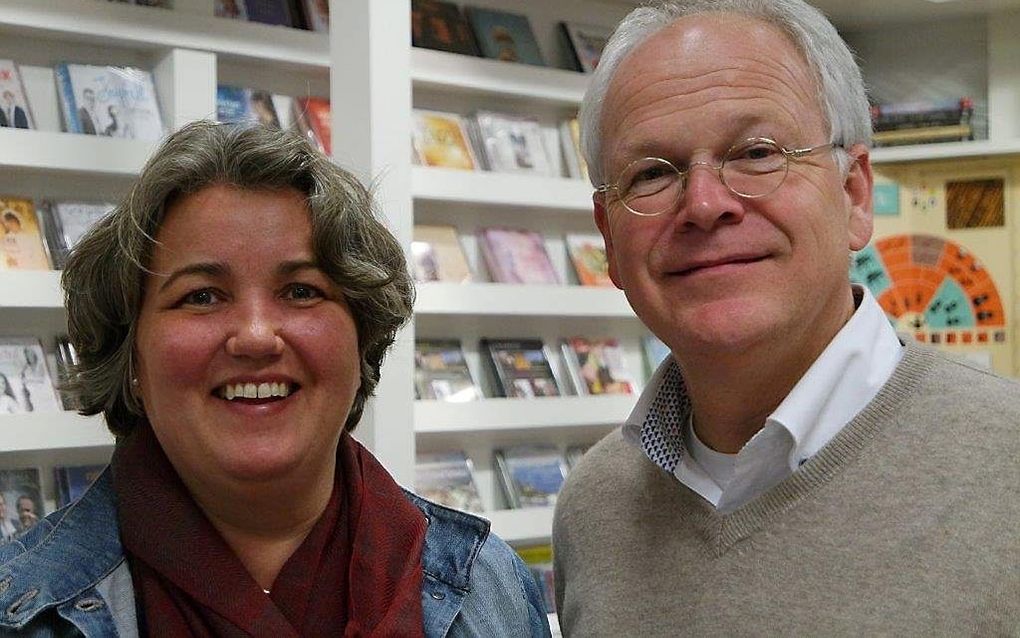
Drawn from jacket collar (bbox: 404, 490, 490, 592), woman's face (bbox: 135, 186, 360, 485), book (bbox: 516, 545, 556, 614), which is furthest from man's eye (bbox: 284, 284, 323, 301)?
book (bbox: 516, 545, 556, 614)

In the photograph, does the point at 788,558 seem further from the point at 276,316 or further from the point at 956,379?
the point at 276,316

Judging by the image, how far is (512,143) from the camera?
15.0 feet

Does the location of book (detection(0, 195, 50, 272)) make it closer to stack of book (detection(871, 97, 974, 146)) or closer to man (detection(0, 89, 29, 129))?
man (detection(0, 89, 29, 129))

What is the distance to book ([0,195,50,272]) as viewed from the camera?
3.48 metres

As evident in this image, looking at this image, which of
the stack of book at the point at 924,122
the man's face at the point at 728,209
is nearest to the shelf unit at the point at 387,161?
the stack of book at the point at 924,122

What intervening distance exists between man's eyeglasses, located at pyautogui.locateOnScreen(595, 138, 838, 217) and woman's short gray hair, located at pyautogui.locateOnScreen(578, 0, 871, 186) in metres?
0.06

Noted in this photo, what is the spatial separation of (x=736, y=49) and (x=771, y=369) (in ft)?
1.37

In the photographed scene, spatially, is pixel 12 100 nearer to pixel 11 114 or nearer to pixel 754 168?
pixel 11 114

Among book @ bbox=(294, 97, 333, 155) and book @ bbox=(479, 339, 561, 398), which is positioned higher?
book @ bbox=(294, 97, 333, 155)

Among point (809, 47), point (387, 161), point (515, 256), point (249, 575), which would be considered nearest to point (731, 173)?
point (809, 47)

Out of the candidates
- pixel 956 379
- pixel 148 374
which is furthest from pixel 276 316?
pixel 956 379

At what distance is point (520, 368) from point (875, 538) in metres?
3.04

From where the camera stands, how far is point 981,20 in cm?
538

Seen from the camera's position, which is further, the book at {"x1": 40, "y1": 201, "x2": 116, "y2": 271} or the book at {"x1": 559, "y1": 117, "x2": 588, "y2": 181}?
the book at {"x1": 559, "y1": 117, "x2": 588, "y2": 181}
